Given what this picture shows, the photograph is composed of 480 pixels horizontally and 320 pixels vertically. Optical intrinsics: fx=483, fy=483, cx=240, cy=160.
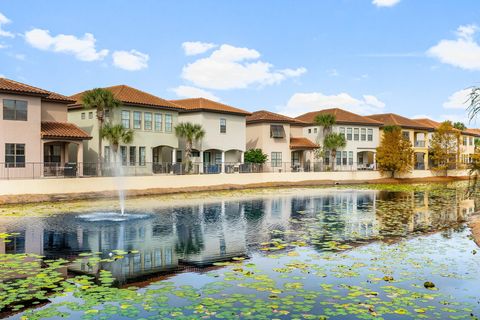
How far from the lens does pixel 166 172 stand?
45.0 metres

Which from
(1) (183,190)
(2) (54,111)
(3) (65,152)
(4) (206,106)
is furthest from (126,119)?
(4) (206,106)

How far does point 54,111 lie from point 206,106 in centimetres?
1642

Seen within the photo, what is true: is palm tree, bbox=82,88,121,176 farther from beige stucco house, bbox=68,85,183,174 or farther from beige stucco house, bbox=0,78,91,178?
beige stucco house, bbox=0,78,91,178

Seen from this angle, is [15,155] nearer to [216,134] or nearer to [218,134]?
[216,134]

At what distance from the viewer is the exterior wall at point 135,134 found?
146 feet

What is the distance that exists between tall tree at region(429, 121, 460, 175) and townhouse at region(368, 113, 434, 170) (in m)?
2.42

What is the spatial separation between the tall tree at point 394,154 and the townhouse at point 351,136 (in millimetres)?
4461

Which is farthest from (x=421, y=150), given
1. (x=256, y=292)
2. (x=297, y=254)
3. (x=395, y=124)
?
(x=256, y=292)

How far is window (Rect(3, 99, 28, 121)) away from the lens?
A: 35463 millimetres

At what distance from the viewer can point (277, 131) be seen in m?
59.8

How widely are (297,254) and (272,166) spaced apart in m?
43.8

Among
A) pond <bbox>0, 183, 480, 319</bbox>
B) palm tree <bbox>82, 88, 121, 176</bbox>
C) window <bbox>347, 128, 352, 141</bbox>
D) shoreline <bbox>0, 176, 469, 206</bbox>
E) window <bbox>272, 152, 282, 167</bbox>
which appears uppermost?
palm tree <bbox>82, 88, 121, 176</bbox>

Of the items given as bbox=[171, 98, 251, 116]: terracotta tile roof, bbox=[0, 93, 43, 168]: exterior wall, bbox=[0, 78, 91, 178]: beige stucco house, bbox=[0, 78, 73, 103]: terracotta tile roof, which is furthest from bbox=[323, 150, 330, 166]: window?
bbox=[0, 93, 43, 168]: exterior wall

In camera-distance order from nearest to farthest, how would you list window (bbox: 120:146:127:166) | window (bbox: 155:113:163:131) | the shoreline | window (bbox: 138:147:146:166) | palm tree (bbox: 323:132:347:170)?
the shoreline, window (bbox: 120:146:127:166), window (bbox: 138:147:146:166), window (bbox: 155:113:163:131), palm tree (bbox: 323:132:347:170)
